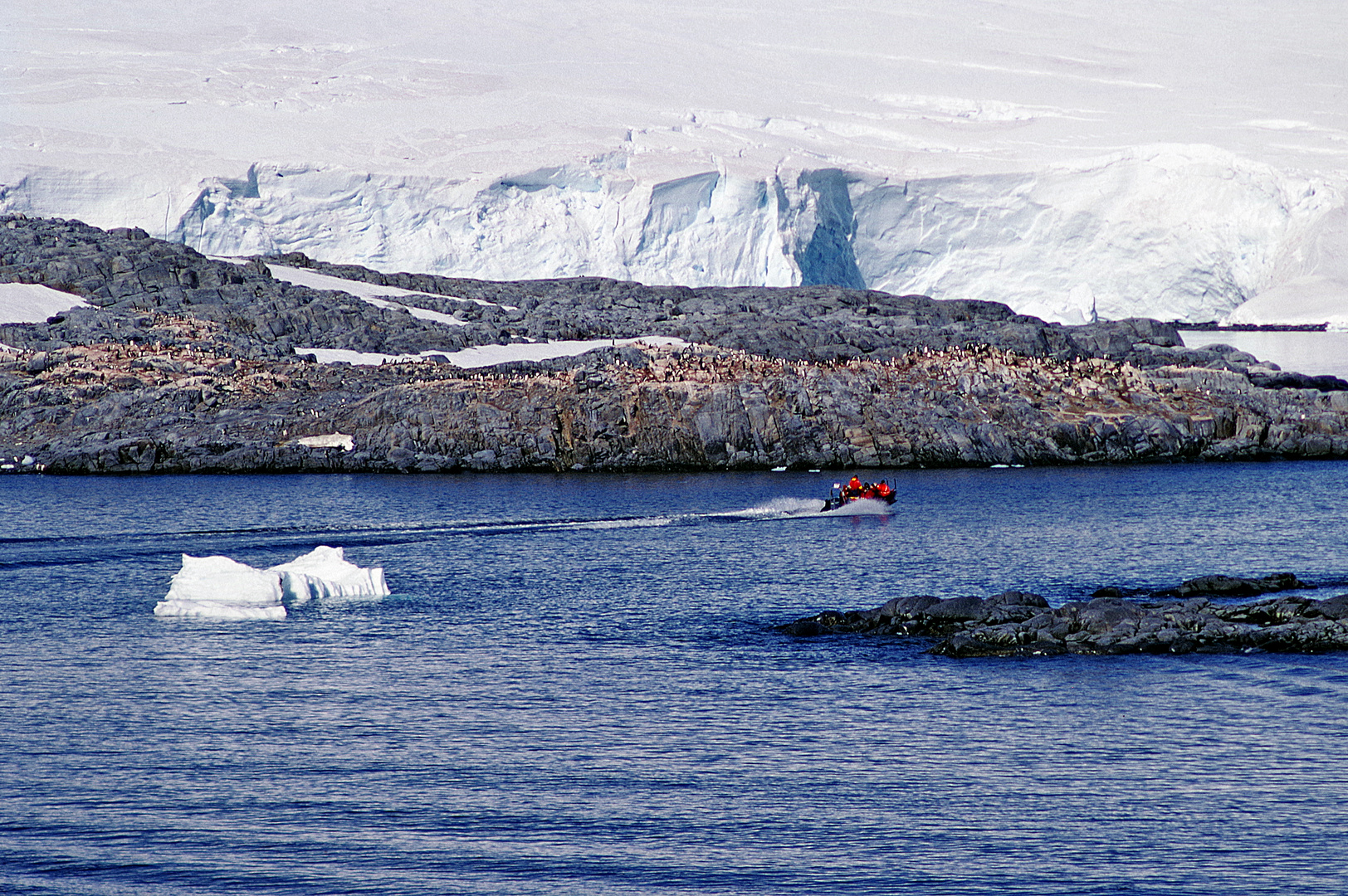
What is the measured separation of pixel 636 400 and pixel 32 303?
4853 centimetres

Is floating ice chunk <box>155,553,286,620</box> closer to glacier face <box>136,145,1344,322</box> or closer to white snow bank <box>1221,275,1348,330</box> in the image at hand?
glacier face <box>136,145,1344,322</box>

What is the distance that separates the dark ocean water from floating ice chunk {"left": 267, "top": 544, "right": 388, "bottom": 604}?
109 cm

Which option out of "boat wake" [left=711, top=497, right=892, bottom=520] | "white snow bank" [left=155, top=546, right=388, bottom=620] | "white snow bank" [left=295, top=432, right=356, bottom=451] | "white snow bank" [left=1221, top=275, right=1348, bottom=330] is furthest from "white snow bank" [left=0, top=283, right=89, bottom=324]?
"white snow bank" [left=1221, top=275, right=1348, bottom=330]

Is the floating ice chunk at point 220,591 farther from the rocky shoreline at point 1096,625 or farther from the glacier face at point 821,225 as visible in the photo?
the glacier face at point 821,225

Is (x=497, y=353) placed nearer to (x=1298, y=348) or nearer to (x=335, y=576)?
(x=335, y=576)

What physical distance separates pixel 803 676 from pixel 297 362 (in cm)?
6882

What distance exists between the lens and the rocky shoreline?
30.5 m

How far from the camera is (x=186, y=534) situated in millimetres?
51938

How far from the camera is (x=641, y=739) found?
2439cm

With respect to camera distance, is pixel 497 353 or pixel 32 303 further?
pixel 32 303

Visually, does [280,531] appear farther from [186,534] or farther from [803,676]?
[803,676]

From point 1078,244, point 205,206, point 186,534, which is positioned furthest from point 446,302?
point 186,534

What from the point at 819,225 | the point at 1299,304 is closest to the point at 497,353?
the point at 819,225

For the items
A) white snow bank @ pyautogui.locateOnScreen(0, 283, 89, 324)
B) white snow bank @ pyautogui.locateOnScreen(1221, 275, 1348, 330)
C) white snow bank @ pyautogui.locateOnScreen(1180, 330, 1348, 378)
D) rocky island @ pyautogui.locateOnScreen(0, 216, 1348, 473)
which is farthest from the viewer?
white snow bank @ pyautogui.locateOnScreen(1221, 275, 1348, 330)
